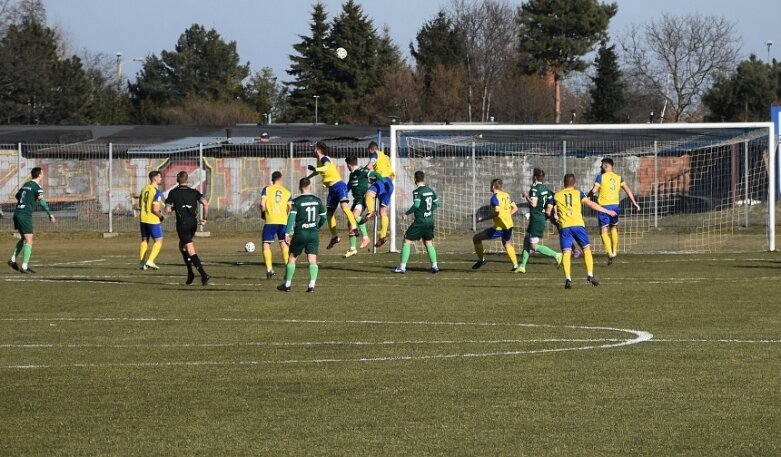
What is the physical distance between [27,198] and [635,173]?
20.2 m

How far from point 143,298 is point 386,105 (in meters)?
57.9

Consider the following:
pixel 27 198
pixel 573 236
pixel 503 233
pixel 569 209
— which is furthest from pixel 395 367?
pixel 27 198

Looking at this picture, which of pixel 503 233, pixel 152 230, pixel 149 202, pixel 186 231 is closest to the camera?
pixel 186 231

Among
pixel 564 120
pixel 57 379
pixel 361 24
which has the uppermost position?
pixel 361 24

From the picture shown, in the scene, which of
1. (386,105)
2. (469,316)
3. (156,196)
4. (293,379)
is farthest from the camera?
(386,105)

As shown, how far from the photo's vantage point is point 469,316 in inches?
684

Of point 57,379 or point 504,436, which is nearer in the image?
point 504,436

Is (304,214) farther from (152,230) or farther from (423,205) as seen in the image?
(152,230)

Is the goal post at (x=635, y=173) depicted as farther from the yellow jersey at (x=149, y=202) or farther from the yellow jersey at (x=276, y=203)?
the yellow jersey at (x=276, y=203)

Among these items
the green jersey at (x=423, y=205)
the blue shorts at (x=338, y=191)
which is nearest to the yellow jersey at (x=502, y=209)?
the green jersey at (x=423, y=205)

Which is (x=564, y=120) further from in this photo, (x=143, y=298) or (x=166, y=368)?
(x=166, y=368)

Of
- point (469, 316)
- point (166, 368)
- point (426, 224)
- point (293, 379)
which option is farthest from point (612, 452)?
point (426, 224)

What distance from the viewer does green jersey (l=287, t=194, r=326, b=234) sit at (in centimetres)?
2000

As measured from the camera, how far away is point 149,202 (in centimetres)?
2581
